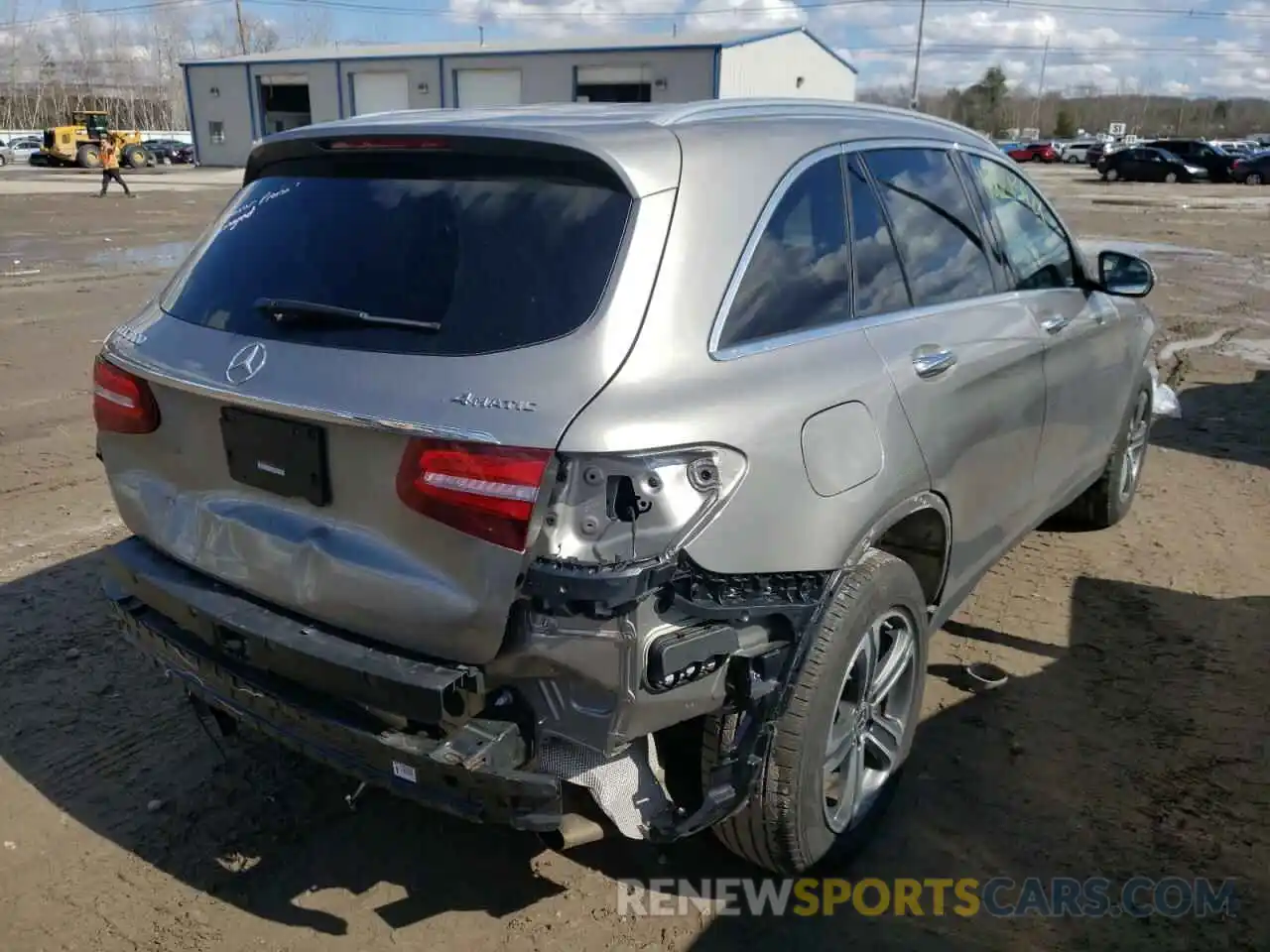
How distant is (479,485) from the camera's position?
2145mm

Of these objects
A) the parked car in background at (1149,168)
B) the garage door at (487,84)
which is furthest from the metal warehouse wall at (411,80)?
the parked car in background at (1149,168)

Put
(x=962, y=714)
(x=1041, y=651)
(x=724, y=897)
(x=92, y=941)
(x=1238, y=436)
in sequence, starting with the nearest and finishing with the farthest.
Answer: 1. (x=92, y=941)
2. (x=724, y=897)
3. (x=962, y=714)
4. (x=1041, y=651)
5. (x=1238, y=436)

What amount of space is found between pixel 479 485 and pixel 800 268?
111cm

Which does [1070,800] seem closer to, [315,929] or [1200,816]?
[1200,816]

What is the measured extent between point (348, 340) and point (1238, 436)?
6.69 m

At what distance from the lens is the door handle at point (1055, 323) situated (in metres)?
3.84

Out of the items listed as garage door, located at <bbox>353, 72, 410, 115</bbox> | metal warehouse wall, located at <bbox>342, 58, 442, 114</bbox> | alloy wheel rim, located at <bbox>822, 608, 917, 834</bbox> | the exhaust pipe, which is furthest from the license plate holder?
garage door, located at <bbox>353, 72, 410, 115</bbox>

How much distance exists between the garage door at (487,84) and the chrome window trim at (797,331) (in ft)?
159

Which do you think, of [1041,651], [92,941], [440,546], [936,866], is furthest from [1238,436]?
[92,941]

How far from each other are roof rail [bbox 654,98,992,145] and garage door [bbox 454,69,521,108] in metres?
48.0

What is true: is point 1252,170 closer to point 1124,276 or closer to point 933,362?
point 1124,276

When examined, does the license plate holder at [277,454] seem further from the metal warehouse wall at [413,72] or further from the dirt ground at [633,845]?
the metal warehouse wall at [413,72]

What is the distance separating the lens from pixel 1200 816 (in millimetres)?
3137

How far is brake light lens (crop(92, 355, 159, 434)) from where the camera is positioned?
2766mm
